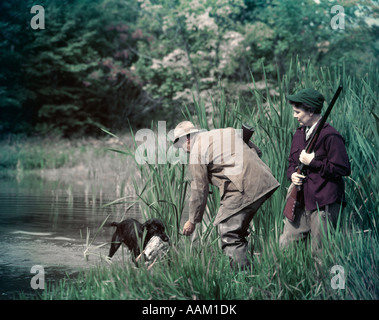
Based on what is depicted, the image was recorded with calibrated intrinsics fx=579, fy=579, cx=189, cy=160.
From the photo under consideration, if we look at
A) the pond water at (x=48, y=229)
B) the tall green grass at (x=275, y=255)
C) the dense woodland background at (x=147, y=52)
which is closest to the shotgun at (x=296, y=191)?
the tall green grass at (x=275, y=255)

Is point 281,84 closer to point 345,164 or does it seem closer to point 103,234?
point 345,164

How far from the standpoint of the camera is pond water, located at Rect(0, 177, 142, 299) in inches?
233

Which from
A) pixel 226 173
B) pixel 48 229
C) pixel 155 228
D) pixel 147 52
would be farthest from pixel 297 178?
pixel 147 52

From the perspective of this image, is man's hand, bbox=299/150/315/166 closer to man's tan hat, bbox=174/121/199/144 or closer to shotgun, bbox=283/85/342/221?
shotgun, bbox=283/85/342/221

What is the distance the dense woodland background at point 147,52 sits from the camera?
20469 millimetres

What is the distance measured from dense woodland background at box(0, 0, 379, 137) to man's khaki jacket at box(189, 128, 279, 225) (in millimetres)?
13690

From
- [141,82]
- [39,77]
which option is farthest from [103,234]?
[39,77]

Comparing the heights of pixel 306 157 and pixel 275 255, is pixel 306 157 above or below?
above

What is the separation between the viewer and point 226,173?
470cm

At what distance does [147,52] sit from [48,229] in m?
16.6

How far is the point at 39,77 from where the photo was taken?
996 inches

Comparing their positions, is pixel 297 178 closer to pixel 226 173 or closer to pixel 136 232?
pixel 226 173

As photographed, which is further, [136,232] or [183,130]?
[136,232]

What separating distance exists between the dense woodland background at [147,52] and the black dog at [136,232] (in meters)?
12.9
